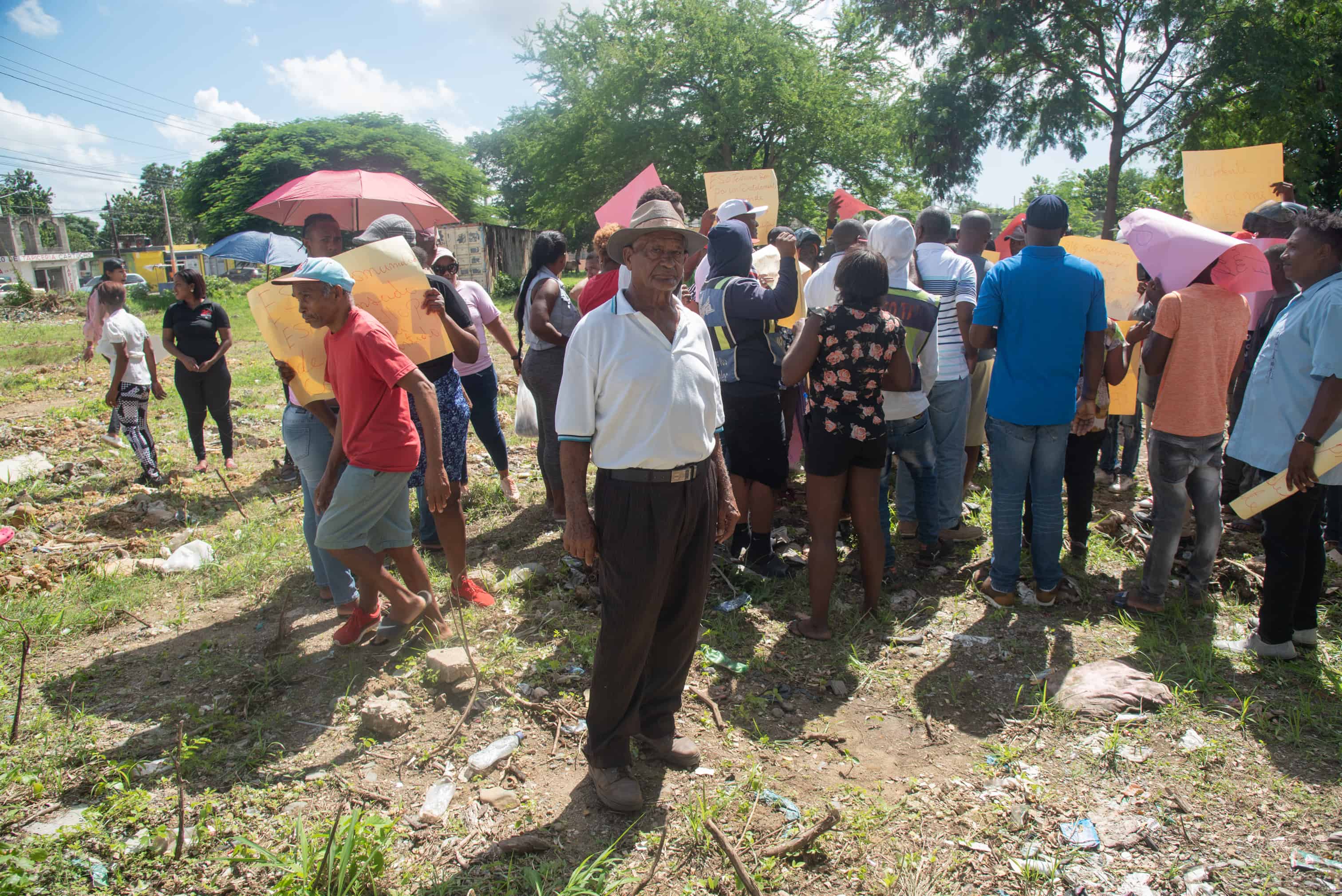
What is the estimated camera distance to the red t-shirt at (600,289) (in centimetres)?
450

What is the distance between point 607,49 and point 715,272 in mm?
25206

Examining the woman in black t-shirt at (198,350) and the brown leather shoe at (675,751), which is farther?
the woman in black t-shirt at (198,350)

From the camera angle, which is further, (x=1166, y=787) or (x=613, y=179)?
(x=613, y=179)

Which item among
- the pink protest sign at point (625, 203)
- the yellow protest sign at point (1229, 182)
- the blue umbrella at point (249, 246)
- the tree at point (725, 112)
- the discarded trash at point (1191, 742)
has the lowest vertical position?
the discarded trash at point (1191, 742)

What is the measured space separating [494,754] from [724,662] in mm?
1159

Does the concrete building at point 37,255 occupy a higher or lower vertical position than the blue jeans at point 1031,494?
higher

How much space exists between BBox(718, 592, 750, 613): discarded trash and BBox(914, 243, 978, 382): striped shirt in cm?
172

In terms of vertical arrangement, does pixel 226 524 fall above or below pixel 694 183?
below

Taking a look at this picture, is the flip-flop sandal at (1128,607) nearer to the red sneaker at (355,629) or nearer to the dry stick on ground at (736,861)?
the dry stick on ground at (736,861)

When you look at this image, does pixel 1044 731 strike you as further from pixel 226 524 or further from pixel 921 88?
pixel 921 88

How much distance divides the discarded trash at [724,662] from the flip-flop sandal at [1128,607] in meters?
2.02

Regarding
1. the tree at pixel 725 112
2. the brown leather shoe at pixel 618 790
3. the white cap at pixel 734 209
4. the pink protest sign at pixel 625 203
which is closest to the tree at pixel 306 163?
the tree at pixel 725 112

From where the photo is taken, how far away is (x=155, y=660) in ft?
12.3

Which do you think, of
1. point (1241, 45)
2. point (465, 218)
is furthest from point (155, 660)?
point (465, 218)
